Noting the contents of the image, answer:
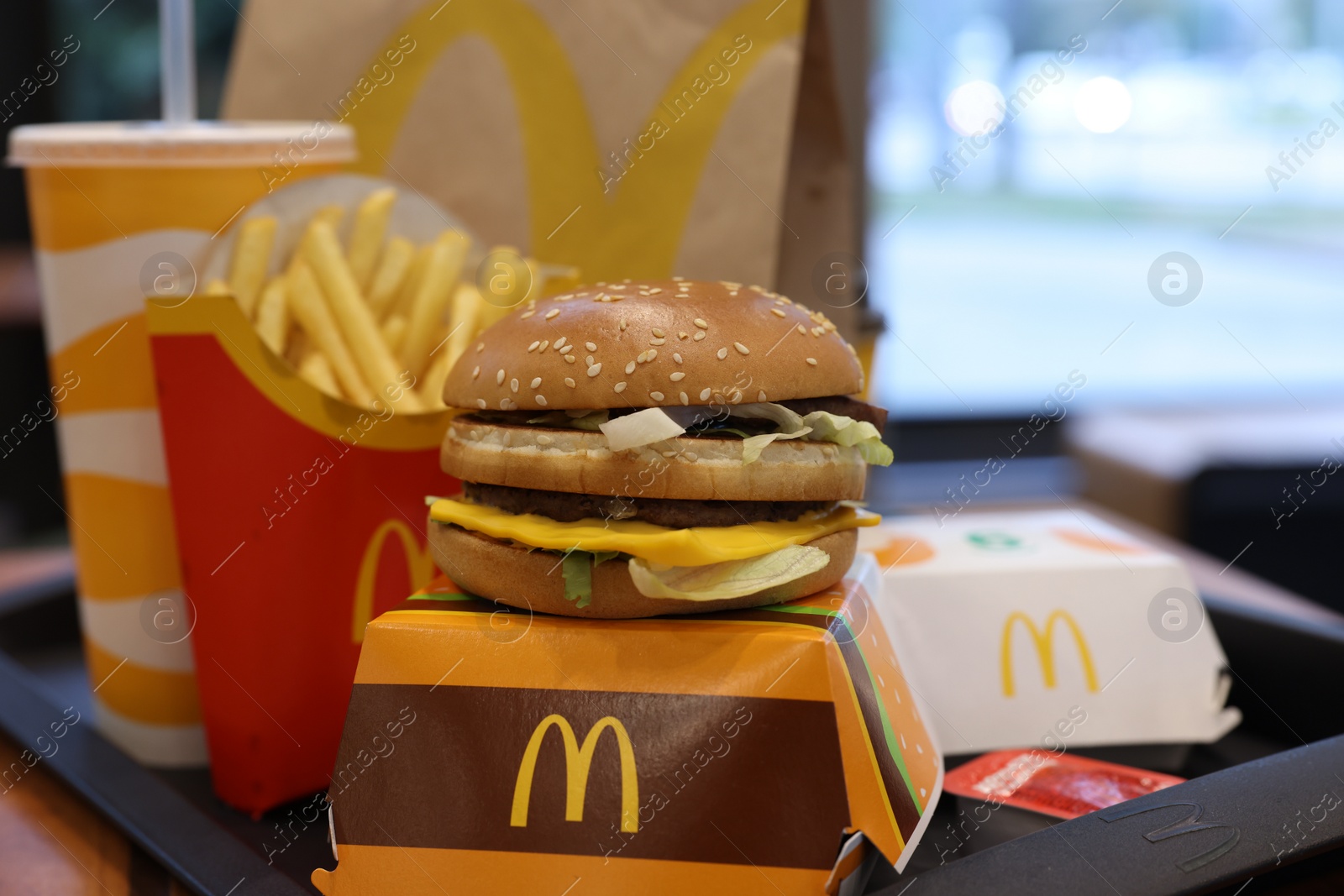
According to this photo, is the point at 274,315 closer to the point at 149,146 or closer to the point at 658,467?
the point at 149,146

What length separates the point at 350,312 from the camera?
151 centimetres

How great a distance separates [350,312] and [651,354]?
56cm

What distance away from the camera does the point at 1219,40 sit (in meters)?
4.98

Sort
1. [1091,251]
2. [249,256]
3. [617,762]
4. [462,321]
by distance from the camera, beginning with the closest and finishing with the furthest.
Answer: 1. [617,762]
2. [249,256]
3. [462,321]
4. [1091,251]

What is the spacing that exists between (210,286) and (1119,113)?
4560mm

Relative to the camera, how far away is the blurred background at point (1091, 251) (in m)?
A: 3.63

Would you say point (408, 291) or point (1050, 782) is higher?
point (408, 291)

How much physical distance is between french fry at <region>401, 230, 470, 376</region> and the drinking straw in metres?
0.42

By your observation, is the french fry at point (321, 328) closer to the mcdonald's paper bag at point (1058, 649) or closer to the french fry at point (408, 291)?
the french fry at point (408, 291)

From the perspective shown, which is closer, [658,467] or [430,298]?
[658,467]

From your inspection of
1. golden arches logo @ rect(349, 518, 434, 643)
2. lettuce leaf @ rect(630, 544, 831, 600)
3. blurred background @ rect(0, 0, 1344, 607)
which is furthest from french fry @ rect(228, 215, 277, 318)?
blurred background @ rect(0, 0, 1344, 607)

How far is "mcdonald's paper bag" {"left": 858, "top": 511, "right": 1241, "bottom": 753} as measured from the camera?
4.96 feet

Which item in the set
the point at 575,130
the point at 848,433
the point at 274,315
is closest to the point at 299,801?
the point at 274,315

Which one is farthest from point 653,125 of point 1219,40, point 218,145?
point 1219,40
